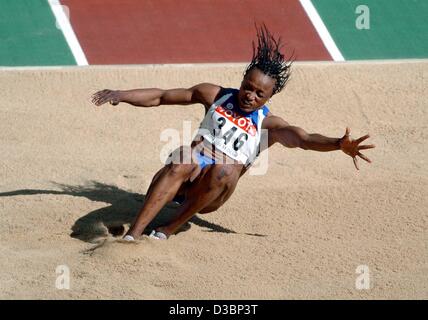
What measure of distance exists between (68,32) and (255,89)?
4319mm

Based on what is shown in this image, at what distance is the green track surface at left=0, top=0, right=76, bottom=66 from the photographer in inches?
415

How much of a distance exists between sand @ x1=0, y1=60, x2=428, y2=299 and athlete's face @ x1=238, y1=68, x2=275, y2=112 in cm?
97

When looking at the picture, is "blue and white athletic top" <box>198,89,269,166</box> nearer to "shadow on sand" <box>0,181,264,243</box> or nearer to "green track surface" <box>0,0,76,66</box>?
"shadow on sand" <box>0,181,264,243</box>

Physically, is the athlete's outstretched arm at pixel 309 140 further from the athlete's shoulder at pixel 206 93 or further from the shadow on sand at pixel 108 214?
the shadow on sand at pixel 108 214

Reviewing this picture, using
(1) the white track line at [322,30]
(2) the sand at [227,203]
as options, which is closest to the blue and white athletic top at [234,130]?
(2) the sand at [227,203]

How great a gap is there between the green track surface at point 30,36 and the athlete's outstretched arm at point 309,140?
361 centimetres

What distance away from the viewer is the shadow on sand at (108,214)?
24.6 feet

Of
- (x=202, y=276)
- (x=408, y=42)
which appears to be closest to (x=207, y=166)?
(x=202, y=276)

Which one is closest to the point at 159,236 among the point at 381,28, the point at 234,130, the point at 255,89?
the point at 234,130

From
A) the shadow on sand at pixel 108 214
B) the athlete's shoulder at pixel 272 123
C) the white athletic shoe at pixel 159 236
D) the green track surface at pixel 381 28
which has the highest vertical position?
the green track surface at pixel 381 28

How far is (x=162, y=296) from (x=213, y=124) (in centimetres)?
138

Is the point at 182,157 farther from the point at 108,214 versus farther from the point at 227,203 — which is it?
the point at 227,203

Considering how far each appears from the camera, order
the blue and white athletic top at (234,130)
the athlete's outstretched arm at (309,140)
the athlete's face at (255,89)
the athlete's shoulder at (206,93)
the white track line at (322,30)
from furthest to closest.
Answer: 1. the white track line at (322,30)
2. the athlete's shoulder at (206,93)
3. the blue and white athletic top at (234,130)
4. the athlete's face at (255,89)
5. the athlete's outstretched arm at (309,140)

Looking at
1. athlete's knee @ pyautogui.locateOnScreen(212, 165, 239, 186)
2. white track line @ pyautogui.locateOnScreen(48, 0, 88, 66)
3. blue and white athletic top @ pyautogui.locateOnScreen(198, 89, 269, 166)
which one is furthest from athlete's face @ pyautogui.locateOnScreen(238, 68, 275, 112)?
white track line @ pyautogui.locateOnScreen(48, 0, 88, 66)
